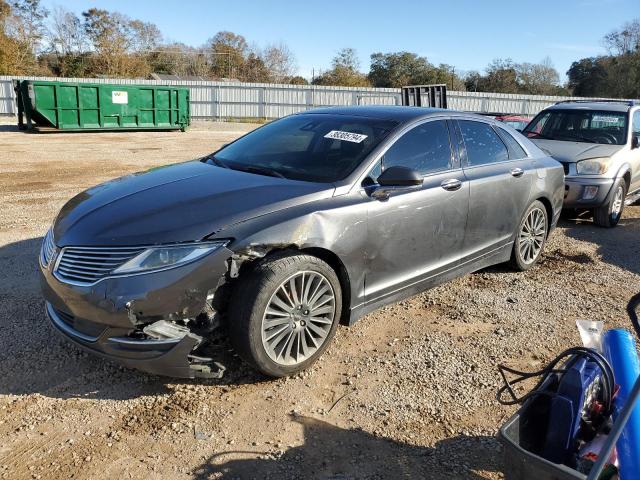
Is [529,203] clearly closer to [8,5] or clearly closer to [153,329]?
[153,329]

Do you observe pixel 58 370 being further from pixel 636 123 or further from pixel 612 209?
pixel 636 123

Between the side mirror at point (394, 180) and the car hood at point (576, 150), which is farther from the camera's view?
the car hood at point (576, 150)

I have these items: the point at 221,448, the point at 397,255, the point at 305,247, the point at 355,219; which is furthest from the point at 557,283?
the point at 221,448

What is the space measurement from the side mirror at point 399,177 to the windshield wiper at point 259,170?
724mm

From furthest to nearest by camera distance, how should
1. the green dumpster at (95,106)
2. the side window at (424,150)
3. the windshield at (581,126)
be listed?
the green dumpster at (95,106)
the windshield at (581,126)
the side window at (424,150)

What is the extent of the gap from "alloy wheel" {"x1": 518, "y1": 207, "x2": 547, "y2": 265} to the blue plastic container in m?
2.97

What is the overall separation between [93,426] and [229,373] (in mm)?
853

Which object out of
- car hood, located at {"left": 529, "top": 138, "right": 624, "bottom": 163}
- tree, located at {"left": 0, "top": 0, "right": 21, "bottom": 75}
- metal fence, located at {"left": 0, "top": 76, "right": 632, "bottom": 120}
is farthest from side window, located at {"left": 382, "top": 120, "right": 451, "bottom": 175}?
tree, located at {"left": 0, "top": 0, "right": 21, "bottom": 75}

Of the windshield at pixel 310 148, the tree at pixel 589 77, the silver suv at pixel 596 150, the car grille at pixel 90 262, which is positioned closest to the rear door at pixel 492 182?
the windshield at pixel 310 148

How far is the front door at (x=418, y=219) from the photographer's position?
3.67m

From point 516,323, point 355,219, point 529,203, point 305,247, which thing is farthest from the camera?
point 529,203

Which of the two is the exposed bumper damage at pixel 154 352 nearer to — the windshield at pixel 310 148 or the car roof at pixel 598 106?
the windshield at pixel 310 148

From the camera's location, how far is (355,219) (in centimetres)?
348

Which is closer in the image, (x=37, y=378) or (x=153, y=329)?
(x=153, y=329)
